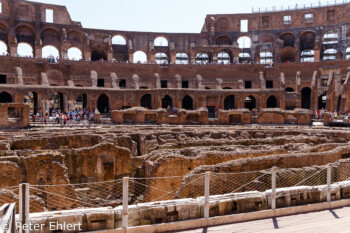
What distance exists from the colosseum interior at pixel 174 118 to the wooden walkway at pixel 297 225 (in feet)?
1.27

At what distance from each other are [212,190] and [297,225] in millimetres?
3305

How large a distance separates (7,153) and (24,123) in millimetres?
13191

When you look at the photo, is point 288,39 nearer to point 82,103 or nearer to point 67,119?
point 82,103

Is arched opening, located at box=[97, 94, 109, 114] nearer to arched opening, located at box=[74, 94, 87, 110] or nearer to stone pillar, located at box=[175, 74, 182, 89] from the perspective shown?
arched opening, located at box=[74, 94, 87, 110]

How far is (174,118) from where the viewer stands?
28.4 m

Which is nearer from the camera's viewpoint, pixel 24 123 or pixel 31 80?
pixel 24 123

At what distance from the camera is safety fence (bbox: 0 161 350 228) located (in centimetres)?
514

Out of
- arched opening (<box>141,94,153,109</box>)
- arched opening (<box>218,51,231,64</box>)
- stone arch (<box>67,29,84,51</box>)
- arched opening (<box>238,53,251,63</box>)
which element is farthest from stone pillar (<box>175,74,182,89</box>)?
stone arch (<box>67,29,84,51</box>)

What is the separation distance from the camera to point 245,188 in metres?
8.14

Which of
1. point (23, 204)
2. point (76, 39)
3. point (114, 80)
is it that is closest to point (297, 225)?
point (23, 204)

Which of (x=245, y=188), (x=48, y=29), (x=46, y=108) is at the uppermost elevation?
(x=48, y=29)

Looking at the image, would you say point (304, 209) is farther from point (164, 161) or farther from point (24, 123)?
point (24, 123)

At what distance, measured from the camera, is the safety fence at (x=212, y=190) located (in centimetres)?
514

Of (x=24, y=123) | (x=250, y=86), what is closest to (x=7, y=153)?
(x=24, y=123)
